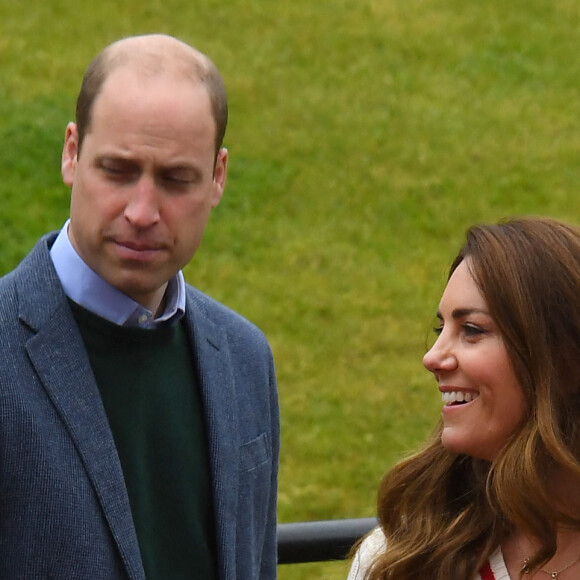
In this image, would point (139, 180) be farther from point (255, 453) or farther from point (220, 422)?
point (255, 453)

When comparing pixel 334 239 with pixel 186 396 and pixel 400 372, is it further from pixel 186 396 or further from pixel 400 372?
pixel 186 396

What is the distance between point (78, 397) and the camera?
3.20 meters

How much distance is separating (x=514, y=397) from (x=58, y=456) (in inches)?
43.6

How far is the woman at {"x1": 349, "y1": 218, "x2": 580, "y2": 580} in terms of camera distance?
11.0 feet

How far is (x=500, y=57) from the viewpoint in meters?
11.9

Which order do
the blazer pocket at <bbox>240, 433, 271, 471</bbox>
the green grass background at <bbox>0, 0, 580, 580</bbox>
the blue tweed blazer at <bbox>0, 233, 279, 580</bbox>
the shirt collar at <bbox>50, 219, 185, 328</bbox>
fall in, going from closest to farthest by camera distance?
the blue tweed blazer at <bbox>0, 233, 279, 580</bbox> → the shirt collar at <bbox>50, 219, 185, 328</bbox> → the blazer pocket at <bbox>240, 433, 271, 471</bbox> → the green grass background at <bbox>0, 0, 580, 580</bbox>

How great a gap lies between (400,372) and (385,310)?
25.3 inches

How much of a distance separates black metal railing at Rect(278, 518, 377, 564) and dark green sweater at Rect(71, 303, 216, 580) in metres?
0.67

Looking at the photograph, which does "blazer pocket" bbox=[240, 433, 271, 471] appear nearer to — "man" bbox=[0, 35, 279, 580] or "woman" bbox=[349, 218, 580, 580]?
"man" bbox=[0, 35, 279, 580]

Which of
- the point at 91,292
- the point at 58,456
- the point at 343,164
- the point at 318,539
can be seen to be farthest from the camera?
the point at 343,164

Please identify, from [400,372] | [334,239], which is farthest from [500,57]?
[400,372]

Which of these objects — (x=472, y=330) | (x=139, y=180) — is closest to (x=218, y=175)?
(x=139, y=180)

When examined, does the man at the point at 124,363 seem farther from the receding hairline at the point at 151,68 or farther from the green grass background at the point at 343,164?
the green grass background at the point at 343,164

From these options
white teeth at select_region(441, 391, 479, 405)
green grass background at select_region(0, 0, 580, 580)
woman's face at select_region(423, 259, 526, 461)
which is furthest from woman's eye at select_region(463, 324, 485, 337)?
green grass background at select_region(0, 0, 580, 580)
